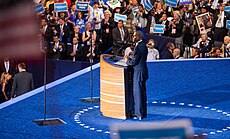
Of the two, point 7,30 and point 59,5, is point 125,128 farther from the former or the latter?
point 59,5

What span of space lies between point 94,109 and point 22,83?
2103 millimetres

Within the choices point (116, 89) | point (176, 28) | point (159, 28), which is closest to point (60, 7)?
point (159, 28)

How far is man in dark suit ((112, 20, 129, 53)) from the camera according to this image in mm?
16250

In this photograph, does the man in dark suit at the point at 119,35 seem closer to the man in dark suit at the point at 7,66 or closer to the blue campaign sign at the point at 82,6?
the blue campaign sign at the point at 82,6

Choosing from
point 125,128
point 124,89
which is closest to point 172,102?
point 124,89

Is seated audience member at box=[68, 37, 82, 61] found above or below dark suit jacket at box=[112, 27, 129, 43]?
below

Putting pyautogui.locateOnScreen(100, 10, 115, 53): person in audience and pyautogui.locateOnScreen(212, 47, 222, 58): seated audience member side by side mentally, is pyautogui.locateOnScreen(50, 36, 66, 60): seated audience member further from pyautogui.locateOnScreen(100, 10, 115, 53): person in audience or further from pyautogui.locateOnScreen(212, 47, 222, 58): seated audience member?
pyautogui.locateOnScreen(212, 47, 222, 58): seated audience member

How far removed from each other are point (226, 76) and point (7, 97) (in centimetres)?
520

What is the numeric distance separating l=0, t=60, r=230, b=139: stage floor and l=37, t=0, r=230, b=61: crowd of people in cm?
179

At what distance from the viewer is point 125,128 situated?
254cm

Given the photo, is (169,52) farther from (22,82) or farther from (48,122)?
(48,122)

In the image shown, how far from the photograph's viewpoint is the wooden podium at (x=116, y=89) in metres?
10.4

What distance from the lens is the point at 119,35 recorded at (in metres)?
16.3

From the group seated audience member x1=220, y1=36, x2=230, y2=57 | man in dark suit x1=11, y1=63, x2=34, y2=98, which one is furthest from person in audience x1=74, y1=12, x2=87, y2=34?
man in dark suit x1=11, y1=63, x2=34, y2=98
